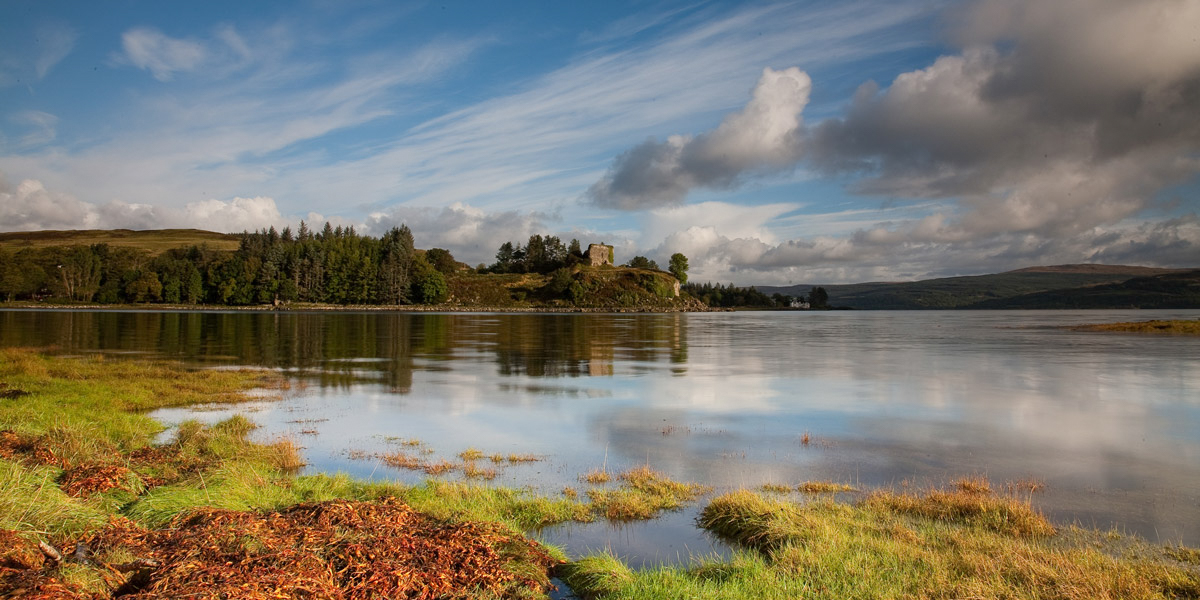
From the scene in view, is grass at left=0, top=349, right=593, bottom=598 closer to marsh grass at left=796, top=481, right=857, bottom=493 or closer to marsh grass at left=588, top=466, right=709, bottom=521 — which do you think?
marsh grass at left=588, top=466, right=709, bottom=521

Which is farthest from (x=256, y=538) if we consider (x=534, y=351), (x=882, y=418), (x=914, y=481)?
(x=534, y=351)

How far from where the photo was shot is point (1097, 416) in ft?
65.2

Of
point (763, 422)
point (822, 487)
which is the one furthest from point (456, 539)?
point (763, 422)

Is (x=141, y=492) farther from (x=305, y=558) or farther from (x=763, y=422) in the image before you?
(x=763, y=422)

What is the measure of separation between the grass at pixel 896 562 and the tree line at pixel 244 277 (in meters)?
186

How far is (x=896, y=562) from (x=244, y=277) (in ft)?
666

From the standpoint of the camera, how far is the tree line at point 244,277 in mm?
176875

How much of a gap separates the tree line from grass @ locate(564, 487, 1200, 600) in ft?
611

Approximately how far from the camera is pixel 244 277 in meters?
180

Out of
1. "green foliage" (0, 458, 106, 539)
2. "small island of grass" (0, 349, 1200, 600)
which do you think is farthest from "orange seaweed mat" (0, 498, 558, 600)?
"green foliage" (0, 458, 106, 539)

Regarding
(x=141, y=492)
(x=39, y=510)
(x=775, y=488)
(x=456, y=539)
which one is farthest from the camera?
(x=775, y=488)

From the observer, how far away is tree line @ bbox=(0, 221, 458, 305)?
177 meters

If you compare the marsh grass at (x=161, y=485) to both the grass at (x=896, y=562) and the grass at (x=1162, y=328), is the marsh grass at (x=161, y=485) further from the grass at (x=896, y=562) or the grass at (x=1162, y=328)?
the grass at (x=1162, y=328)

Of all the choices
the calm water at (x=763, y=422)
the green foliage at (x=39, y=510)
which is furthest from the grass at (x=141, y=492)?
the calm water at (x=763, y=422)
